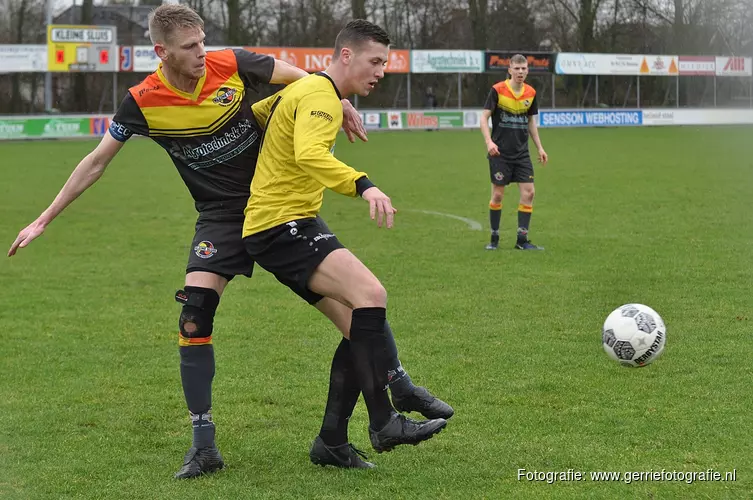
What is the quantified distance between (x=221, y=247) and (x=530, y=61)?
40.6m

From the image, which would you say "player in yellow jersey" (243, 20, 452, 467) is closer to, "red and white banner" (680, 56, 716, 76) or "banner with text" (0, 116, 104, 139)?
"red and white banner" (680, 56, 716, 76)

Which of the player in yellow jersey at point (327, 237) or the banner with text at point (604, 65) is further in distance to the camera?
the banner with text at point (604, 65)

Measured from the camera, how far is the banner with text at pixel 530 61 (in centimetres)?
4334

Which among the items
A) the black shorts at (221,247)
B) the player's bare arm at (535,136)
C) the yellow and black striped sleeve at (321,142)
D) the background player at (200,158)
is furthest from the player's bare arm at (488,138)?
the yellow and black striped sleeve at (321,142)

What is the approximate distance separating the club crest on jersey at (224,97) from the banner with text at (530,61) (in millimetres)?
39852

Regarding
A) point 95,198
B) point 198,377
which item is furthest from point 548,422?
point 95,198

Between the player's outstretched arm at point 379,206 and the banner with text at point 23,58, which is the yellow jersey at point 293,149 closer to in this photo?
the player's outstretched arm at point 379,206

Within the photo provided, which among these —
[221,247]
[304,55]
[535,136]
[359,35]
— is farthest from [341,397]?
[304,55]

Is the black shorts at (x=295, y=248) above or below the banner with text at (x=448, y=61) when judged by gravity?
below

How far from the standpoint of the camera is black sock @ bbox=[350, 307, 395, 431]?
399cm

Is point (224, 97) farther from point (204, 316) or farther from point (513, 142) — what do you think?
point (513, 142)

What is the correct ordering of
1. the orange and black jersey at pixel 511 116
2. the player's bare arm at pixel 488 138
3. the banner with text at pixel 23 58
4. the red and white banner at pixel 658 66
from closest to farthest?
the player's bare arm at pixel 488 138, the orange and black jersey at pixel 511 116, the banner with text at pixel 23 58, the red and white banner at pixel 658 66

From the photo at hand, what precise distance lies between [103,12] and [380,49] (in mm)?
47472

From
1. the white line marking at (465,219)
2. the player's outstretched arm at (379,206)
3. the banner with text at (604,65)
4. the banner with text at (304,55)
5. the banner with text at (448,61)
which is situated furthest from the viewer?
the banner with text at (604,65)
